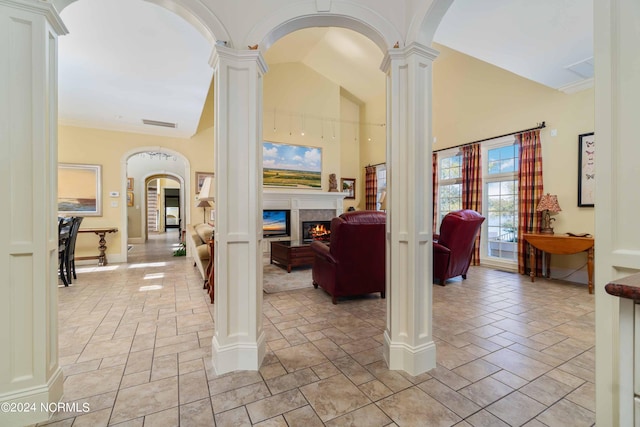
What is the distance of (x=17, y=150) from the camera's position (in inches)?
54.3

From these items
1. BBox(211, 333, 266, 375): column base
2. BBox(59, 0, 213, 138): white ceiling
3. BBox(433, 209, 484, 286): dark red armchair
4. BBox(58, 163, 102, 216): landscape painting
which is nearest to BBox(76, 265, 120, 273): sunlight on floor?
BBox(58, 163, 102, 216): landscape painting

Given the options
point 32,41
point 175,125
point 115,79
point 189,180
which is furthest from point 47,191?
point 189,180

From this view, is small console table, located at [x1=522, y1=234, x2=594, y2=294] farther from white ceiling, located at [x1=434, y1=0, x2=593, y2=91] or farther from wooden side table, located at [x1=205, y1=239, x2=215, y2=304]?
wooden side table, located at [x1=205, y1=239, x2=215, y2=304]

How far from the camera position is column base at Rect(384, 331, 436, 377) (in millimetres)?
1851

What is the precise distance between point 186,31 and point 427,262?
123 inches

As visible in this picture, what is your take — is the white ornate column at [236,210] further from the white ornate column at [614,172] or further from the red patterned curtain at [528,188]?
the red patterned curtain at [528,188]

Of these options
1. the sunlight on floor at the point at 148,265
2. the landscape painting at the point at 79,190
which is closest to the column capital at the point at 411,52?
the sunlight on floor at the point at 148,265

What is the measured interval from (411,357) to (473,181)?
454 centimetres

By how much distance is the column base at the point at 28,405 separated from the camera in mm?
1381

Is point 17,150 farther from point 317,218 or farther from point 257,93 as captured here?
point 317,218

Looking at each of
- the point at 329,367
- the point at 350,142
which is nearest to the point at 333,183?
the point at 350,142

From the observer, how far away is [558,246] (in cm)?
395

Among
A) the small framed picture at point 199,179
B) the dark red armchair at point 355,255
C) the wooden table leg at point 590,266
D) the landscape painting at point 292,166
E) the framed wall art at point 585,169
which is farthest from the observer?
the landscape painting at point 292,166

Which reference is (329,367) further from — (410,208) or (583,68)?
(583,68)
